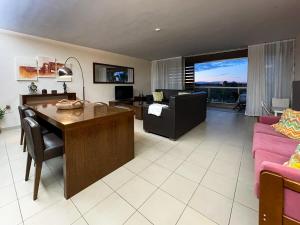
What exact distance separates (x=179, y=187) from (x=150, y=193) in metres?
0.35

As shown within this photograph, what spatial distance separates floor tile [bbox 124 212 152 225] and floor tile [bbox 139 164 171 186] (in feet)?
1.59

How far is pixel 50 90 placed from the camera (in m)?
4.67

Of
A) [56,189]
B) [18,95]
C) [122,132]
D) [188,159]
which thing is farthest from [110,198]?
[18,95]

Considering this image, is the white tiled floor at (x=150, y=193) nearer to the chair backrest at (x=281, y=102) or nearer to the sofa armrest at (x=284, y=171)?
the sofa armrest at (x=284, y=171)

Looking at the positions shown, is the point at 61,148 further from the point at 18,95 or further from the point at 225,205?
the point at 18,95

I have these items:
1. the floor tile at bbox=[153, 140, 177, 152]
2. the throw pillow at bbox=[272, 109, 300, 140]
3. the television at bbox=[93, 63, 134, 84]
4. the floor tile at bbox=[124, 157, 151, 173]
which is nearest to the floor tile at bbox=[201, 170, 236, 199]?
the floor tile at bbox=[124, 157, 151, 173]

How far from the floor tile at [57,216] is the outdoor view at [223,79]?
727cm

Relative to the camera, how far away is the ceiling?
2.67 metres

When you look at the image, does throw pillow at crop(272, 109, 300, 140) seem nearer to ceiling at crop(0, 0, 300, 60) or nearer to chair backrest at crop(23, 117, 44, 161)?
ceiling at crop(0, 0, 300, 60)

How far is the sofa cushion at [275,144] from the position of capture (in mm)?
1689

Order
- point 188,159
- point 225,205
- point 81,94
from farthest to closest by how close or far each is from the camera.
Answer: point 81,94 → point 188,159 → point 225,205

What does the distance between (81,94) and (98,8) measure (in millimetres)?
3285

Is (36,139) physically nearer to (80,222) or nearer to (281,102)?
(80,222)

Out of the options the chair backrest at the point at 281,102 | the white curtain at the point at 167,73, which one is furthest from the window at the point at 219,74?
the chair backrest at the point at 281,102
